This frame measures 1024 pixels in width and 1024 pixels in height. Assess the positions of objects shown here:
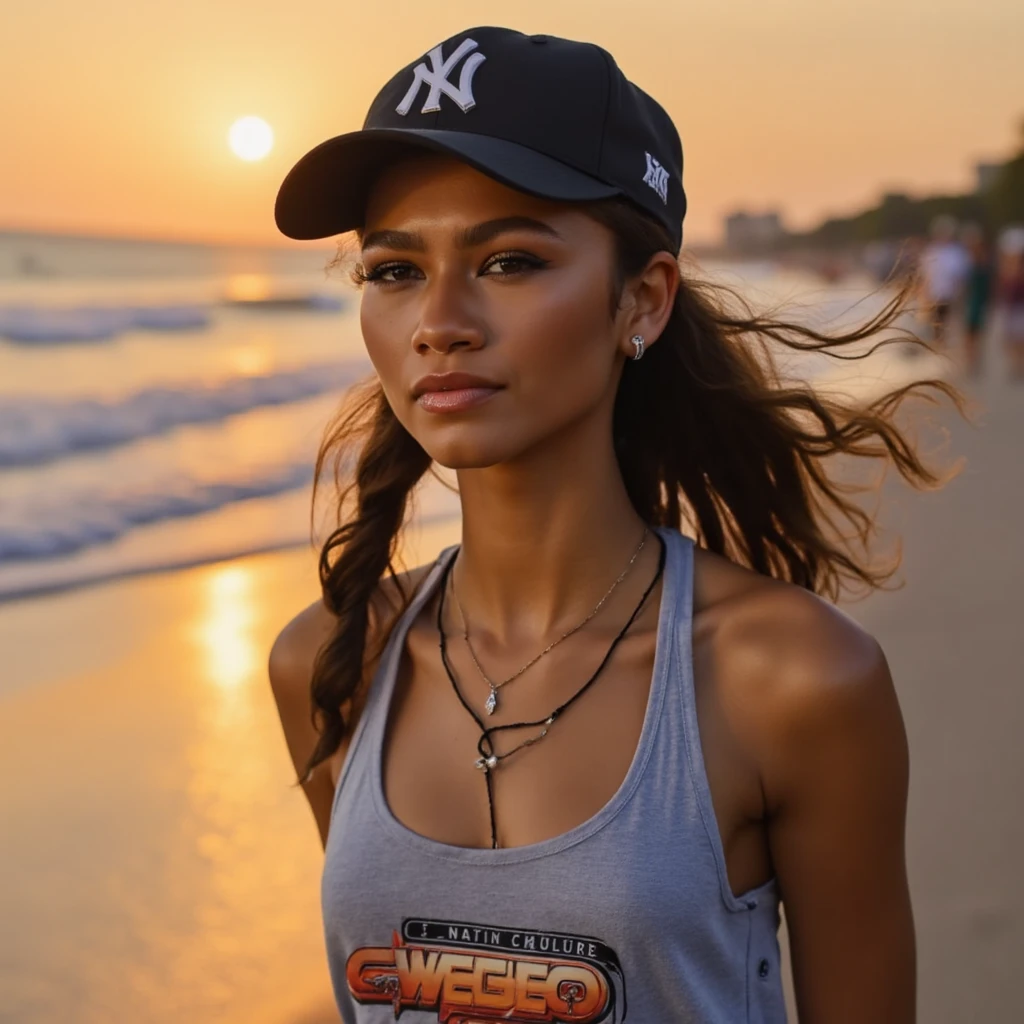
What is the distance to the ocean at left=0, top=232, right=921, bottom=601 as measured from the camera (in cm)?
757

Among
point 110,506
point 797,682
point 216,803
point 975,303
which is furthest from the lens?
point 975,303

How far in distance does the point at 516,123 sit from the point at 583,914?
44.5 inches

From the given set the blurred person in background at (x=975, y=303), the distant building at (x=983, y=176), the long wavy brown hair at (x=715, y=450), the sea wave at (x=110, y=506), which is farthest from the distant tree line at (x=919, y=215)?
the long wavy brown hair at (x=715, y=450)

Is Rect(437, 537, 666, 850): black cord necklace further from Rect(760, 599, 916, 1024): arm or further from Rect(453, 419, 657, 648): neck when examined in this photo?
Rect(760, 599, 916, 1024): arm

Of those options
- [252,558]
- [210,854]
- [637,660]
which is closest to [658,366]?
[637,660]

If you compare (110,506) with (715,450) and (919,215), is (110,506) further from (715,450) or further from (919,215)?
(919,215)

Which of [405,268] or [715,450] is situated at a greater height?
[405,268]

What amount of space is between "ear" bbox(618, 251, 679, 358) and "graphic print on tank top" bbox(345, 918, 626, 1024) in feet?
3.06

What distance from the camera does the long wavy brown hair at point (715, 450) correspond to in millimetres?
2389

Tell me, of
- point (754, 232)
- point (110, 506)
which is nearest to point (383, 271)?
point (110, 506)

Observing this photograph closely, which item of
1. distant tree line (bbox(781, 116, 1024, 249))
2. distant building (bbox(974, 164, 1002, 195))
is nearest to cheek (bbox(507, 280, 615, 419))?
distant tree line (bbox(781, 116, 1024, 249))

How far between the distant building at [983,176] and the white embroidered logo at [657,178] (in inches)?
2774

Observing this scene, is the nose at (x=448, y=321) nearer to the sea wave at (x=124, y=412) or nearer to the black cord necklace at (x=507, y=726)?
the black cord necklace at (x=507, y=726)

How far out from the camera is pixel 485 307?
196 cm
